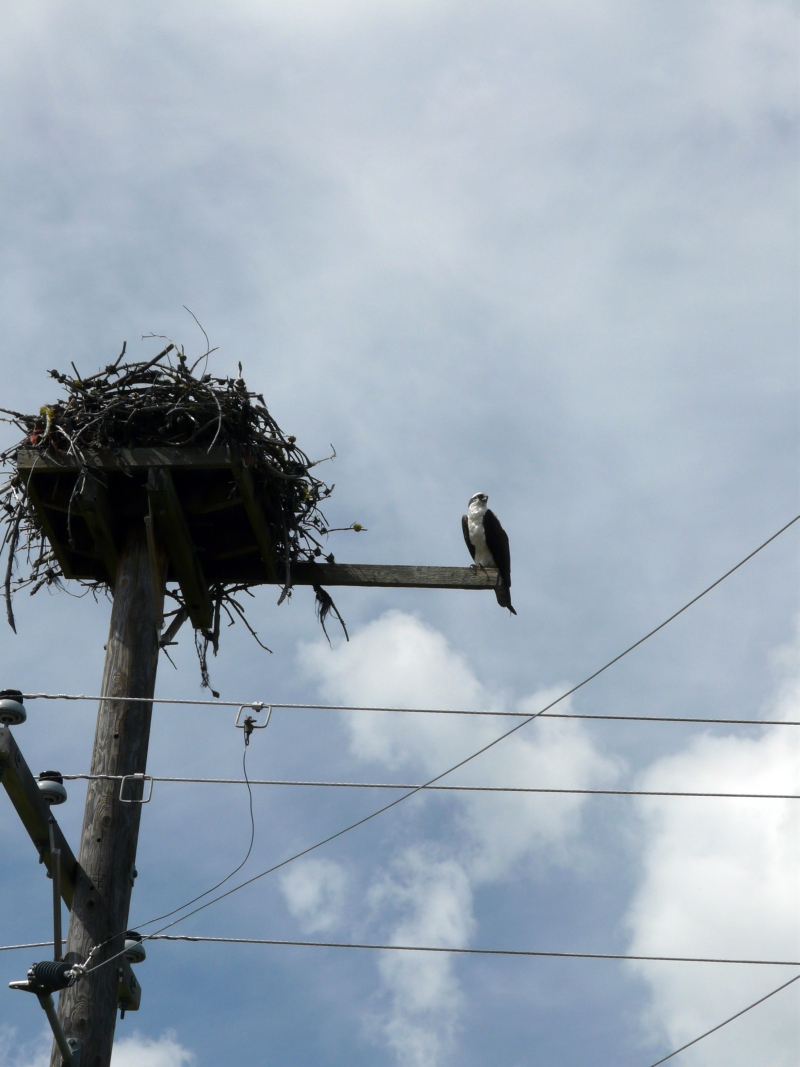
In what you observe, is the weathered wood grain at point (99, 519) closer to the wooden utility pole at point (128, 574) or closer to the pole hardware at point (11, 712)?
the wooden utility pole at point (128, 574)

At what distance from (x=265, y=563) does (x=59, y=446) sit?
1.44 metres

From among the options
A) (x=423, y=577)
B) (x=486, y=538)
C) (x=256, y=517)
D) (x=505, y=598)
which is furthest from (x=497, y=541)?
(x=256, y=517)

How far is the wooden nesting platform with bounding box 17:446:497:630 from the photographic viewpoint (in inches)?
286

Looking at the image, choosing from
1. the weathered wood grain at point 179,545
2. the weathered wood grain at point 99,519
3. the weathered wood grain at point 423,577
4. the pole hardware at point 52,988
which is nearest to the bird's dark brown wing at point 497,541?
the weathered wood grain at point 423,577

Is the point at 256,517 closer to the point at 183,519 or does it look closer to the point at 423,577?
the point at 183,519

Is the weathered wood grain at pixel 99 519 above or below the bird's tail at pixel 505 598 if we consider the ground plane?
below

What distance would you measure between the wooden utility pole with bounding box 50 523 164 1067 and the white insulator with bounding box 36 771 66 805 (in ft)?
0.61

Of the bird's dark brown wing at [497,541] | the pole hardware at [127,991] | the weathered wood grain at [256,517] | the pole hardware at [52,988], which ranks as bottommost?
the pole hardware at [52,988]

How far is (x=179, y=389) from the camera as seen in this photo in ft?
26.4

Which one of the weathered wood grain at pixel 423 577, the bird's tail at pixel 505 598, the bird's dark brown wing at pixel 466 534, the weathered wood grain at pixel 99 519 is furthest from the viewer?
the bird's dark brown wing at pixel 466 534

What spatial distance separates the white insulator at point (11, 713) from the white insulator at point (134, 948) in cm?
119

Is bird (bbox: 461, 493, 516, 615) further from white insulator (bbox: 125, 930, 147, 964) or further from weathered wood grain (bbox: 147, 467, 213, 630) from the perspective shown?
white insulator (bbox: 125, 930, 147, 964)

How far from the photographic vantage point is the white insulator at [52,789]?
6.32 meters

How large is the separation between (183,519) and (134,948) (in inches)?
95.7
